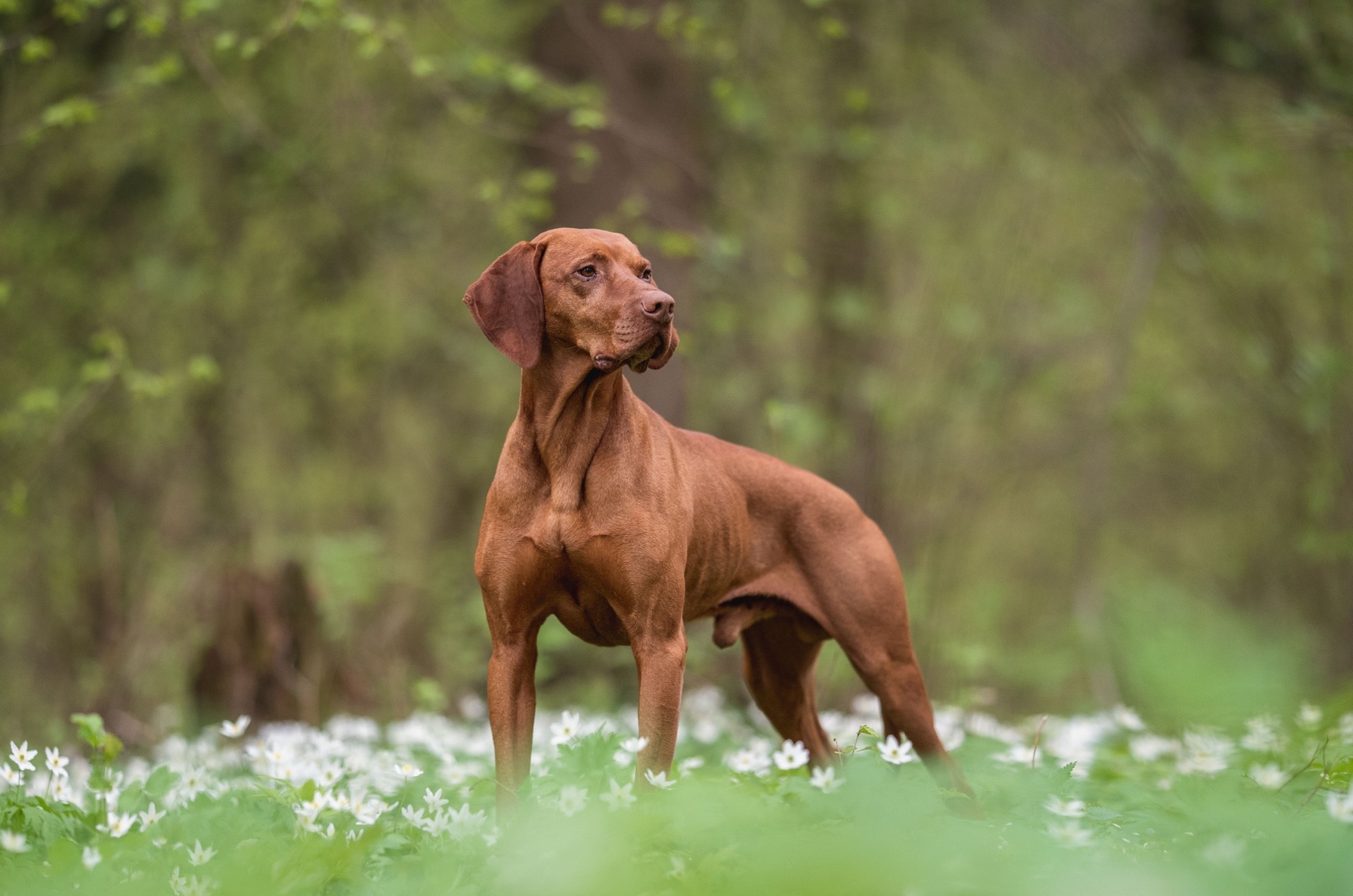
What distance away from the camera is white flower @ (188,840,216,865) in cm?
315

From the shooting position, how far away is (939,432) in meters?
11.1

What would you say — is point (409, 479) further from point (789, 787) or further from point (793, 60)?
point (789, 787)

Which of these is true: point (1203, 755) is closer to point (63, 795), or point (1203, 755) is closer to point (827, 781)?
point (827, 781)

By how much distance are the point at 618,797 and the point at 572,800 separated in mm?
129

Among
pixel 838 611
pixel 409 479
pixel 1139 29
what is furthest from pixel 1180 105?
pixel 409 479

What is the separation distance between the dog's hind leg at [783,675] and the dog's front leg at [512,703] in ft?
3.98

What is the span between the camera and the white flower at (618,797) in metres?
3.23

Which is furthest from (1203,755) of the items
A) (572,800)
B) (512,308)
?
(512,308)

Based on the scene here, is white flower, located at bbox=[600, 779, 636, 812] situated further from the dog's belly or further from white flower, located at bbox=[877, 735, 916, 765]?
white flower, located at bbox=[877, 735, 916, 765]

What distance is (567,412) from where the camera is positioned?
371cm

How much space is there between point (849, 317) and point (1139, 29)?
10.6ft

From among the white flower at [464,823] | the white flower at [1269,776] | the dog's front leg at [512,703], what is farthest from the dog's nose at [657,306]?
the white flower at [1269,776]

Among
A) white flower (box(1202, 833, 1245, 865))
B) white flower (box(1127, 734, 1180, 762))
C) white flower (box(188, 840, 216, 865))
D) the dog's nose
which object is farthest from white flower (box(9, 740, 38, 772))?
white flower (box(1127, 734, 1180, 762))

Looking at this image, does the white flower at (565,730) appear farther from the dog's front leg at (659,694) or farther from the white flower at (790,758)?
the white flower at (790,758)
